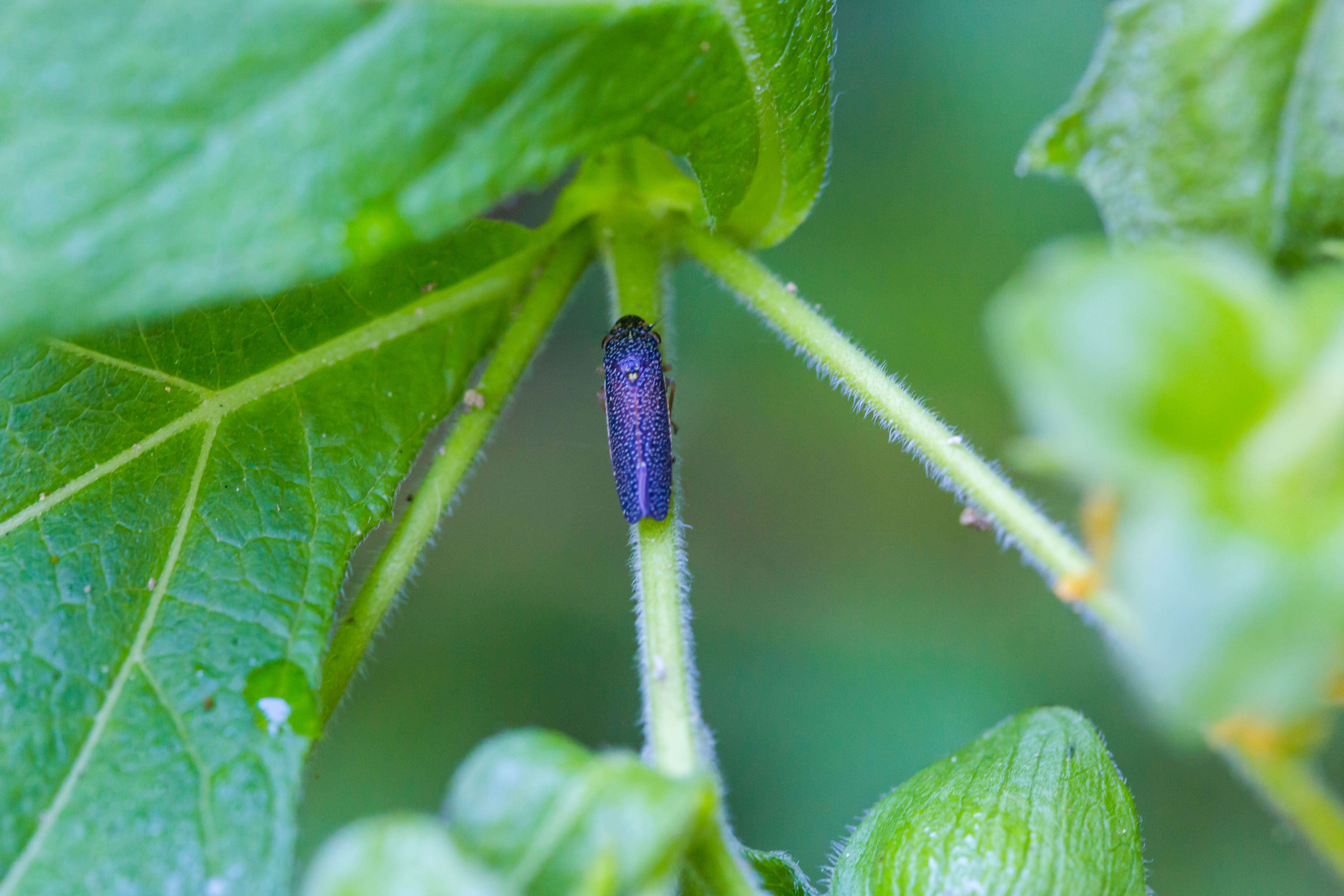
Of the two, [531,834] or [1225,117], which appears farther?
[1225,117]

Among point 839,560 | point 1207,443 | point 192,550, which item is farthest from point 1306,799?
point 839,560

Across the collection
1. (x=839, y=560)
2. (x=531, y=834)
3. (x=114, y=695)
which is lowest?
(x=531, y=834)

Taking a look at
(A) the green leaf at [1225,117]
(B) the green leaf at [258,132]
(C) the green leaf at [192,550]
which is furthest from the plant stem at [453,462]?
Answer: (A) the green leaf at [1225,117]

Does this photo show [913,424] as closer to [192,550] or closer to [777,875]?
[777,875]

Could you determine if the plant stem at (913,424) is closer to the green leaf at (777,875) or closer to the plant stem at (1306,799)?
the plant stem at (1306,799)

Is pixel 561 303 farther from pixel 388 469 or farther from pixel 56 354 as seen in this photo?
pixel 56 354
